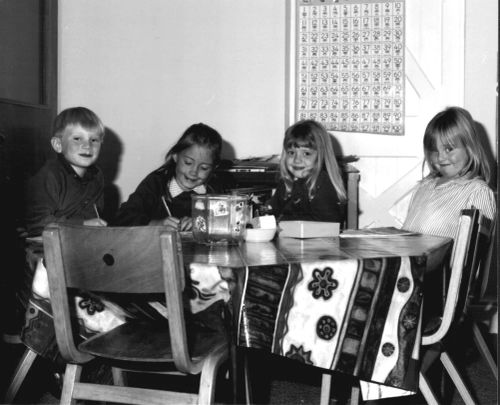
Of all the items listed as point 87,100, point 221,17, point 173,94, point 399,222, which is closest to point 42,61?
point 87,100

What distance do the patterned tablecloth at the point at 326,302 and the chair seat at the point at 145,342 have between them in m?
0.09

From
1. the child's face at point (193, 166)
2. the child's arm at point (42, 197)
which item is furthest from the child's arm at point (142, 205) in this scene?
→ the child's arm at point (42, 197)

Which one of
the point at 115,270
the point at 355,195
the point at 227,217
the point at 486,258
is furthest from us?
the point at 355,195

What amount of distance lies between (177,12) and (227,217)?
2221mm

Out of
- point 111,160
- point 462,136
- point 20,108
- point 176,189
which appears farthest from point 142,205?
point 462,136

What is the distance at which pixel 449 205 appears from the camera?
2775mm

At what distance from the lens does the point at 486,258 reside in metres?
2.42

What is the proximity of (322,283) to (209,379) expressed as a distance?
0.38 metres

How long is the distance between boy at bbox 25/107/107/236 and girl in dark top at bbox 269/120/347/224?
87 centimetres

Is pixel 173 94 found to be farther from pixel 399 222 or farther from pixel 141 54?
pixel 399 222

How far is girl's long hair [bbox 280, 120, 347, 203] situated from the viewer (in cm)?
313

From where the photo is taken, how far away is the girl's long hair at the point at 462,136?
2914 millimetres

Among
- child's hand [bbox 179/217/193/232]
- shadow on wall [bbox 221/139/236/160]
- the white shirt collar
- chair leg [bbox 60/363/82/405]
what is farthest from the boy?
chair leg [bbox 60/363/82/405]

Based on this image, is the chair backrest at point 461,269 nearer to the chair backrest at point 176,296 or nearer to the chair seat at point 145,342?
the chair seat at point 145,342
